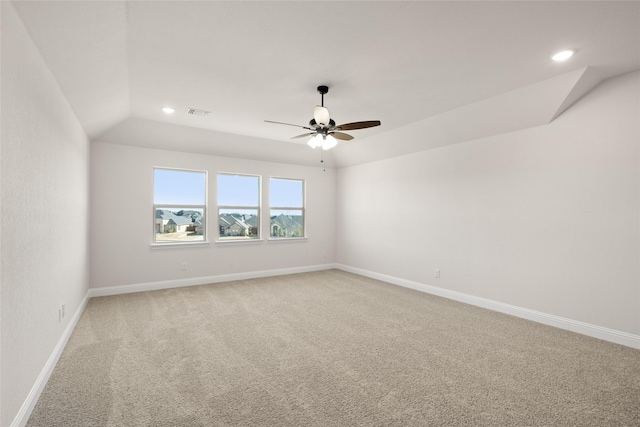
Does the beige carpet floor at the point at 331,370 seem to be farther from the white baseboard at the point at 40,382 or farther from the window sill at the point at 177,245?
the window sill at the point at 177,245

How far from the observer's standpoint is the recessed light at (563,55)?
2.62 meters

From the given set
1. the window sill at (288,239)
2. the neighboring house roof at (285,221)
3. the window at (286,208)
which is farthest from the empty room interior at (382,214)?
the neighboring house roof at (285,221)

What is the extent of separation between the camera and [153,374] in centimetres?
246

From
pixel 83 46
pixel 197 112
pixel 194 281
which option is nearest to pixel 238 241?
pixel 194 281

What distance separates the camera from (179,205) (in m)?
5.45

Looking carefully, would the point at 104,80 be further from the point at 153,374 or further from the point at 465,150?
the point at 465,150

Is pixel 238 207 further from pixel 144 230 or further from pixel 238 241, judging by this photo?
pixel 144 230

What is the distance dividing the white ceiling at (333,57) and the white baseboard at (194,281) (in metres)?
2.36

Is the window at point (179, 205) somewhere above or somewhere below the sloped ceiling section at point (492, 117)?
below

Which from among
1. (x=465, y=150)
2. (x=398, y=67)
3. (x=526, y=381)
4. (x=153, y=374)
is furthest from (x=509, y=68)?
(x=153, y=374)

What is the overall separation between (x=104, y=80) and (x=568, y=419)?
4.55 metres

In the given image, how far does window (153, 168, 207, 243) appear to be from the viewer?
17.3 feet

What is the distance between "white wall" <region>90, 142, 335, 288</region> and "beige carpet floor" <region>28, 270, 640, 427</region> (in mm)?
894

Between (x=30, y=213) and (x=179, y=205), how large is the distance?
345cm
